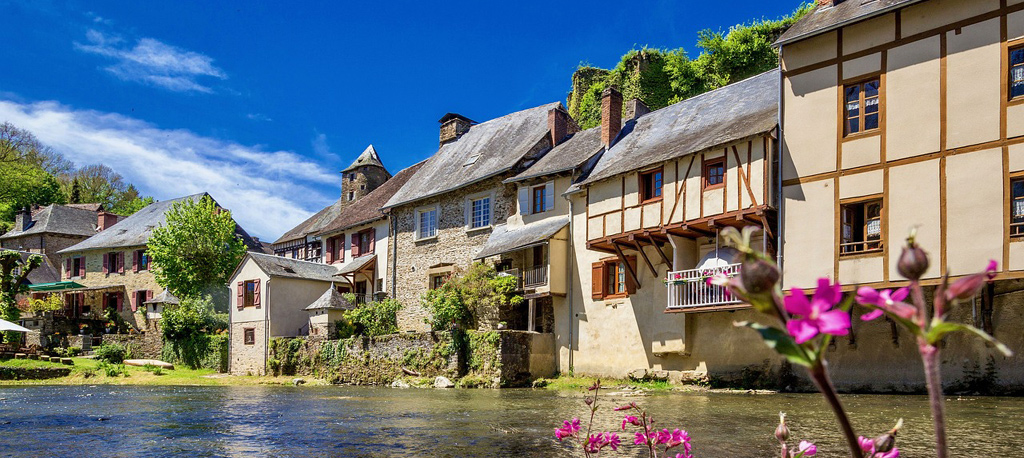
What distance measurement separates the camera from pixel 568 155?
28.4 metres

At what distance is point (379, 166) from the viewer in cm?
4438

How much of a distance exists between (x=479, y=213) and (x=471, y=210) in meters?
0.45

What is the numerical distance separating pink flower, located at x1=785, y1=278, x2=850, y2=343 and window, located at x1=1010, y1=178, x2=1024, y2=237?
1709 cm

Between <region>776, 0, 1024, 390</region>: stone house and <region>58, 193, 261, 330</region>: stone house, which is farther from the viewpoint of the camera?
<region>58, 193, 261, 330</region>: stone house

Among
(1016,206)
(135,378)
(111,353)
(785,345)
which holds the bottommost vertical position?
(135,378)

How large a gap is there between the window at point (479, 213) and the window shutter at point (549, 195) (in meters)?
3.16

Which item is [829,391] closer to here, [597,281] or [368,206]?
[597,281]

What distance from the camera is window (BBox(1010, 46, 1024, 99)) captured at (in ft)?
52.3

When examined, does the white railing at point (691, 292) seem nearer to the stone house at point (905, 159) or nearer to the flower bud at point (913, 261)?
the stone house at point (905, 159)

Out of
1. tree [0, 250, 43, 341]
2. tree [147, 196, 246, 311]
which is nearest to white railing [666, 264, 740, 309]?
tree [147, 196, 246, 311]

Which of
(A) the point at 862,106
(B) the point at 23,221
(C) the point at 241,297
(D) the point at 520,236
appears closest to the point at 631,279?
(D) the point at 520,236

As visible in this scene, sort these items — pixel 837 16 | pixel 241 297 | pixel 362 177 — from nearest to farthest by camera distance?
pixel 837 16, pixel 241 297, pixel 362 177

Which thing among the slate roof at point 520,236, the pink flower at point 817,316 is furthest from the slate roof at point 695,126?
the pink flower at point 817,316

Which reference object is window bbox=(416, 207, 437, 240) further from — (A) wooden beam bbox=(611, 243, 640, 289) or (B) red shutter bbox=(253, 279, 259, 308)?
(A) wooden beam bbox=(611, 243, 640, 289)
